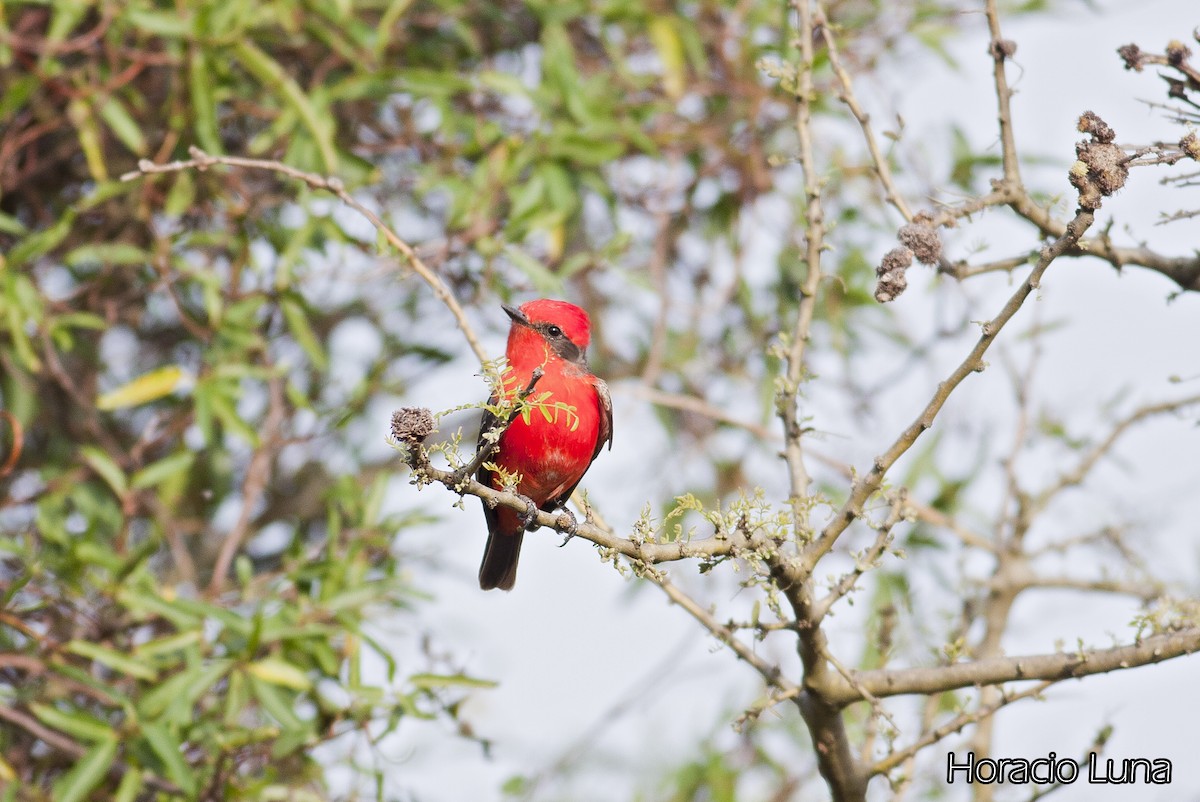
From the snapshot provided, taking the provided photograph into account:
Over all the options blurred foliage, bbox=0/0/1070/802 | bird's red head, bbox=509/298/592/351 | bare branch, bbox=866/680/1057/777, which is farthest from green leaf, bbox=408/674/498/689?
A: bare branch, bbox=866/680/1057/777

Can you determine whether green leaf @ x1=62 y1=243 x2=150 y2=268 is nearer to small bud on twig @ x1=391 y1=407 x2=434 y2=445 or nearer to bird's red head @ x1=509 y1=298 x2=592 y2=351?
bird's red head @ x1=509 y1=298 x2=592 y2=351

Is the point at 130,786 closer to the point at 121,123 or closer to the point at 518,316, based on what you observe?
the point at 518,316

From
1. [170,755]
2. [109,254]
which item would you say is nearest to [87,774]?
[170,755]

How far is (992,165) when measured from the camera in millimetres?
5738

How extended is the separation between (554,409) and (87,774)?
1.77 metres

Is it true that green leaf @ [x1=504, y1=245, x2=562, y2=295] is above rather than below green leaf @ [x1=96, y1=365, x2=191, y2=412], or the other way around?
above

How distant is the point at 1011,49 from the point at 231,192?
3.09 metres

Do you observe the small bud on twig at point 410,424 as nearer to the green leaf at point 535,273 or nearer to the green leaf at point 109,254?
the green leaf at point 535,273

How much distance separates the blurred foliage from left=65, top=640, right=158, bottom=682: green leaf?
1 centimetres

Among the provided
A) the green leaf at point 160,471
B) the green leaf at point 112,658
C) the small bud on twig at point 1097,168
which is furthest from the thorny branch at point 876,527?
the green leaf at point 160,471

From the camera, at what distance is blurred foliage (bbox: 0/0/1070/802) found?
Result: 14.3ft

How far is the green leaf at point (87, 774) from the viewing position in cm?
396

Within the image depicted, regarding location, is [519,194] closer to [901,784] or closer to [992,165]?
[992,165]

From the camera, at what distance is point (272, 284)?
16.6 feet
